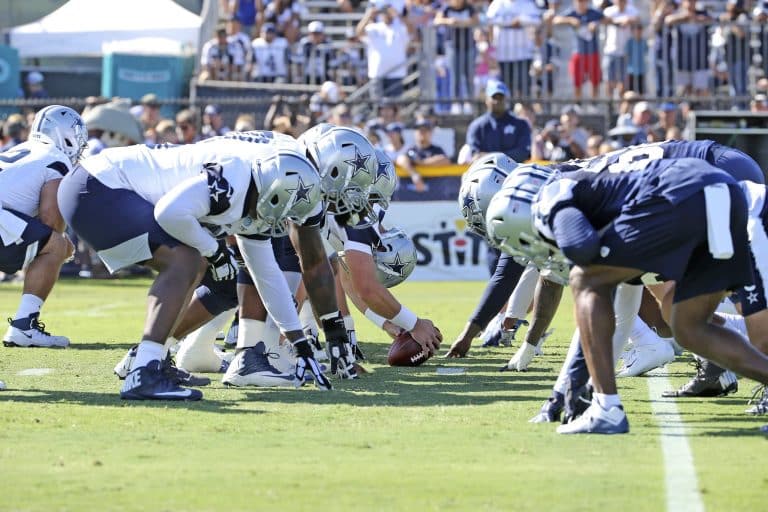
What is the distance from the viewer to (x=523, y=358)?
33.4 feet

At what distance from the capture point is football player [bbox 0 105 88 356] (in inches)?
470

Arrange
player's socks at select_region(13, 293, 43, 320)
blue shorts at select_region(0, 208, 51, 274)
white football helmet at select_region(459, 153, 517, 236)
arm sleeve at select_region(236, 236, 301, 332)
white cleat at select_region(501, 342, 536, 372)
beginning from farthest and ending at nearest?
player's socks at select_region(13, 293, 43, 320) < blue shorts at select_region(0, 208, 51, 274) < white cleat at select_region(501, 342, 536, 372) < arm sleeve at select_region(236, 236, 301, 332) < white football helmet at select_region(459, 153, 517, 236)

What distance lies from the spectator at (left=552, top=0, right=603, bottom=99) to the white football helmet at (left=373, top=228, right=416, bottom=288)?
11.9 metres

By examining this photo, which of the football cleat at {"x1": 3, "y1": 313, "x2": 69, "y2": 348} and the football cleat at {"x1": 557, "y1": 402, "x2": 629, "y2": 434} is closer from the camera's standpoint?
the football cleat at {"x1": 557, "y1": 402, "x2": 629, "y2": 434}

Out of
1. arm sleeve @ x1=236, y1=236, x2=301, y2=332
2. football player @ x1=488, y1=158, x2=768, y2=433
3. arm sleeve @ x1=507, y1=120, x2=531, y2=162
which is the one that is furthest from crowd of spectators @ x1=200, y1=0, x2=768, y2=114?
football player @ x1=488, y1=158, x2=768, y2=433

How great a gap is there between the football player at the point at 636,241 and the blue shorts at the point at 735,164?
166 cm

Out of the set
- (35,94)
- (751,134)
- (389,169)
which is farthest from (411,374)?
(35,94)

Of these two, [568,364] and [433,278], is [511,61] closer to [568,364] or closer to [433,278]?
[433,278]

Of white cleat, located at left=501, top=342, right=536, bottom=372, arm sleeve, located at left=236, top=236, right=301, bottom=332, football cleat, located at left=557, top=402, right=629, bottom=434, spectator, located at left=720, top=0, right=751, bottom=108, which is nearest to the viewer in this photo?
football cleat, located at left=557, top=402, right=629, bottom=434

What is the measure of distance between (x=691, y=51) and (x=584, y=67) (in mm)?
1659

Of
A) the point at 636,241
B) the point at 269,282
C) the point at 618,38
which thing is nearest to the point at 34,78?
the point at 618,38

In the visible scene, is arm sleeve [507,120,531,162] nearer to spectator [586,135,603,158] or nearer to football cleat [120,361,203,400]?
spectator [586,135,603,158]

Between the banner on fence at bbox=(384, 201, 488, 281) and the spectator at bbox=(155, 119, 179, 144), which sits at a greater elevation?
the spectator at bbox=(155, 119, 179, 144)

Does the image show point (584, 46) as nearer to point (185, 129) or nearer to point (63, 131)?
point (185, 129)
